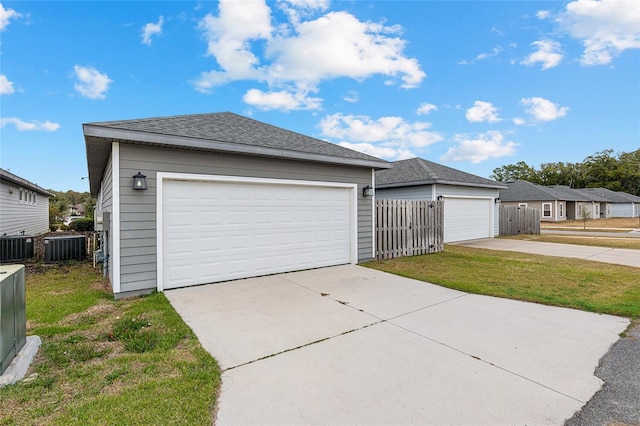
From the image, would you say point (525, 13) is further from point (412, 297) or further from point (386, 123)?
point (412, 297)

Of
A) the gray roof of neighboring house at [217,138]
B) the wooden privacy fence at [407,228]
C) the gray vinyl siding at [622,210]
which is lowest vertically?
the wooden privacy fence at [407,228]

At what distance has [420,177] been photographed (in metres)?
13.2

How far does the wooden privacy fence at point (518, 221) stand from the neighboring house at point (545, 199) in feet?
40.2

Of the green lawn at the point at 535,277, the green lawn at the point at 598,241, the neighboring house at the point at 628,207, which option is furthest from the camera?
the neighboring house at the point at 628,207

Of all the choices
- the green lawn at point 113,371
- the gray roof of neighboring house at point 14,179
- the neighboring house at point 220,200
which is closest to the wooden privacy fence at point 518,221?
the neighboring house at point 220,200

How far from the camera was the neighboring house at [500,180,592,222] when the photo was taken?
1173 inches

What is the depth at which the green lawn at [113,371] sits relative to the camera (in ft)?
6.79

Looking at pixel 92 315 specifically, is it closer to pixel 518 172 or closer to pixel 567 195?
pixel 567 195

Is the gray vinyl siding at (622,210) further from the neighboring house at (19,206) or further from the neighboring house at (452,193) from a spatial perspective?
the neighboring house at (19,206)

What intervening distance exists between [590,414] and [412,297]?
3003mm

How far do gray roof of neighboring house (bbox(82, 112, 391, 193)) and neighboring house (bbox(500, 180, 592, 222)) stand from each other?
28274 millimetres

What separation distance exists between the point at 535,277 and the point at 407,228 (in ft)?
11.9

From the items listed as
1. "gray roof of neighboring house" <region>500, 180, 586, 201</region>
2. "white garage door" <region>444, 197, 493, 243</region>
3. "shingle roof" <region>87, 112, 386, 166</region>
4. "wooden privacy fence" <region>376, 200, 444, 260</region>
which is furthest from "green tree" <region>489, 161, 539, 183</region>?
"shingle roof" <region>87, 112, 386, 166</region>

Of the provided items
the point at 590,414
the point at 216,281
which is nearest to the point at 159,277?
the point at 216,281
